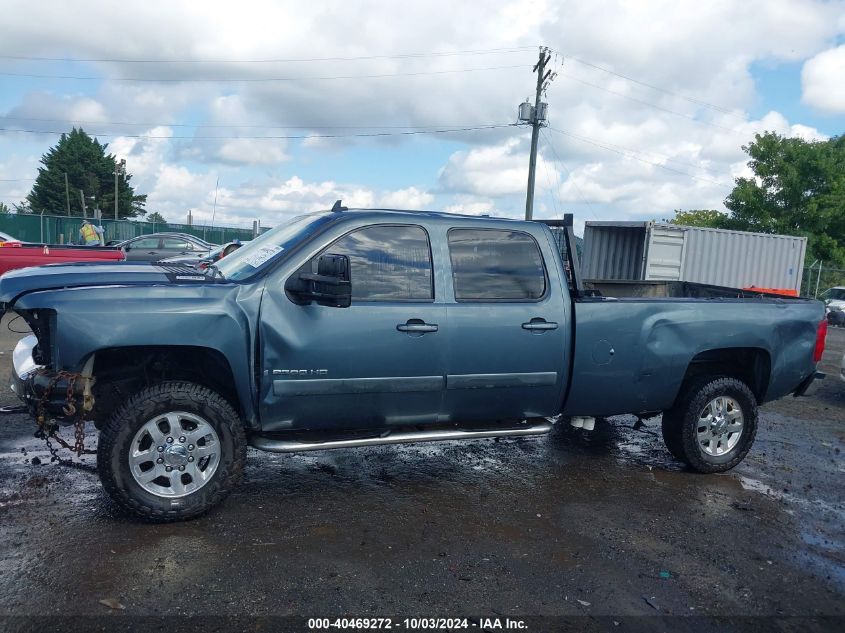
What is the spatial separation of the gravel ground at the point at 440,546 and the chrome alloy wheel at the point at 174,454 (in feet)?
0.81

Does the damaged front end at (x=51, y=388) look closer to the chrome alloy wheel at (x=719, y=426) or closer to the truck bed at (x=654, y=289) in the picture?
the chrome alloy wheel at (x=719, y=426)

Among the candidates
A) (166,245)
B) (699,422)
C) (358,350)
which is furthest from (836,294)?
(358,350)

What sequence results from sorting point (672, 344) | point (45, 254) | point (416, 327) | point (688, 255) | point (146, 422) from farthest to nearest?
point (688, 255), point (45, 254), point (672, 344), point (416, 327), point (146, 422)

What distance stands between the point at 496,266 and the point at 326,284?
1321 millimetres

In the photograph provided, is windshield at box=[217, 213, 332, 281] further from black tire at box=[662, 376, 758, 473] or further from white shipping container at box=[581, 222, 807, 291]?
white shipping container at box=[581, 222, 807, 291]

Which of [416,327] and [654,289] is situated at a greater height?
[654,289]

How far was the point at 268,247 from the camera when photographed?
4.68 metres

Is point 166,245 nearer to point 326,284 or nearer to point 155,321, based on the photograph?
point 155,321

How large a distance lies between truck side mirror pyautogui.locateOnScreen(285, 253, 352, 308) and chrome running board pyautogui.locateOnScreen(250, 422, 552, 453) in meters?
0.83

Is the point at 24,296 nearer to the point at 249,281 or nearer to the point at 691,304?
the point at 249,281

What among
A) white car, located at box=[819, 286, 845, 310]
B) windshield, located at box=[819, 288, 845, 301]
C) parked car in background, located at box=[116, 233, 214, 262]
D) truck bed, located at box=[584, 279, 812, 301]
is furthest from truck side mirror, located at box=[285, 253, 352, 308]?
windshield, located at box=[819, 288, 845, 301]

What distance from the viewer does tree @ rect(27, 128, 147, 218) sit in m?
71.7

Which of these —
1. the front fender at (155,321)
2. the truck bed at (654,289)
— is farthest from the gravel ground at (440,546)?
the truck bed at (654,289)

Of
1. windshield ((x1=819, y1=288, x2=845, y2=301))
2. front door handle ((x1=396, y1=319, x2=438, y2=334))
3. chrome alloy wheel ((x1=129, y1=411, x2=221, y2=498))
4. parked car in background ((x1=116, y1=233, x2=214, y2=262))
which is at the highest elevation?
parked car in background ((x1=116, y1=233, x2=214, y2=262))
